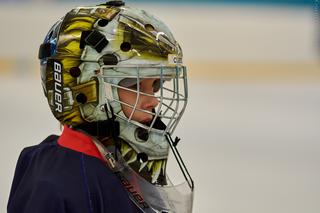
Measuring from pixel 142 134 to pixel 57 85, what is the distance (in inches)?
6.7

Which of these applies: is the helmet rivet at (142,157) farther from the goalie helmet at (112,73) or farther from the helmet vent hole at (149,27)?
the helmet vent hole at (149,27)

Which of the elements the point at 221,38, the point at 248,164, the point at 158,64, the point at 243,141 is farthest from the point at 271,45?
the point at 158,64

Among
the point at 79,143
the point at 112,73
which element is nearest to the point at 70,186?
the point at 79,143

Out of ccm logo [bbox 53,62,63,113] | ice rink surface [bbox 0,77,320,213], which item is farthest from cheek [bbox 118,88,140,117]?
ice rink surface [bbox 0,77,320,213]

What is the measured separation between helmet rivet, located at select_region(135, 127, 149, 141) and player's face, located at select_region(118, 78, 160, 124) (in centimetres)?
1

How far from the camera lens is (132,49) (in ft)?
3.36

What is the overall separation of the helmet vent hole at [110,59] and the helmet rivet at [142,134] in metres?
0.12

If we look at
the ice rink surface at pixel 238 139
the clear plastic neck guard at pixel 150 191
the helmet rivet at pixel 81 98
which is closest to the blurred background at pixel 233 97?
the ice rink surface at pixel 238 139

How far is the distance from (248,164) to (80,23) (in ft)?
4.31

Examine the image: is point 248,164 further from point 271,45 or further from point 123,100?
point 271,45

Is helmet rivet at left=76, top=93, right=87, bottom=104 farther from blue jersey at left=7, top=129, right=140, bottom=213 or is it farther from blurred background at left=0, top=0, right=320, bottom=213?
blurred background at left=0, top=0, right=320, bottom=213

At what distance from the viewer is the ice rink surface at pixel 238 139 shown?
198 cm

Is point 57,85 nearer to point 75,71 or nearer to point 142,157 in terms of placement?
point 75,71

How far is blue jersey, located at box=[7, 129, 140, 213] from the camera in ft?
3.02
